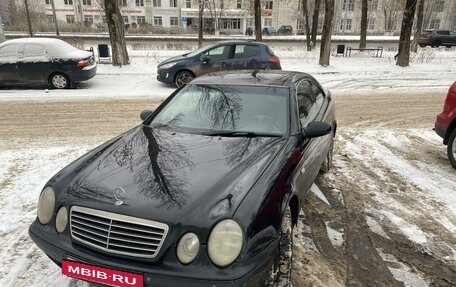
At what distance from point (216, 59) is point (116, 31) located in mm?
5075

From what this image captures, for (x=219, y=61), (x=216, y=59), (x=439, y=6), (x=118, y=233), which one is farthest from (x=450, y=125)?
(x=439, y=6)

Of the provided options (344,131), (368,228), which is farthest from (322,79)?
(368,228)

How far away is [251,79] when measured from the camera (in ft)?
14.4

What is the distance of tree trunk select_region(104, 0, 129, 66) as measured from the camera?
14.6 m

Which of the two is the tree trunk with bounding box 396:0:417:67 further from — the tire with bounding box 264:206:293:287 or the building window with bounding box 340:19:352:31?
the building window with bounding box 340:19:352:31

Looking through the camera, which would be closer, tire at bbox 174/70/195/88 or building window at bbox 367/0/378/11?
tire at bbox 174/70/195/88

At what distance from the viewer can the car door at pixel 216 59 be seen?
12.1m

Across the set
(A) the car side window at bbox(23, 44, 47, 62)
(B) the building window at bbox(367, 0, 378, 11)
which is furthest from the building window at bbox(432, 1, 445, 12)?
(A) the car side window at bbox(23, 44, 47, 62)

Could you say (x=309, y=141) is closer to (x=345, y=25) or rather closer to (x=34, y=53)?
(x=34, y=53)

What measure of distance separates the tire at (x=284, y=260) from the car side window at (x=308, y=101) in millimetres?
1172

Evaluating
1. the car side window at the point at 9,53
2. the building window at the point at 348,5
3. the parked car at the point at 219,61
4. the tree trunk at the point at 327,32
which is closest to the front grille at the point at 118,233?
the parked car at the point at 219,61

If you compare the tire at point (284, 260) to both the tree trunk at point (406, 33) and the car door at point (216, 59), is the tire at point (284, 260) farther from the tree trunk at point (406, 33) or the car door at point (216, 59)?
the tree trunk at point (406, 33)

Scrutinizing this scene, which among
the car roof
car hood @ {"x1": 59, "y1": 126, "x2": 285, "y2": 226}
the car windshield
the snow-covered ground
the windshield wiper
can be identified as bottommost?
the snow-covered ground

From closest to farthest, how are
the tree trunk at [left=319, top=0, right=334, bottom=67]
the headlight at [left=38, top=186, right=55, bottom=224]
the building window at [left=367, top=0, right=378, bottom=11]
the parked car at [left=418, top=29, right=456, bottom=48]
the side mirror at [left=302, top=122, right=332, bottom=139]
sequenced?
1. the headlight at [left=38, top=186, right=55, bottom=224]
2. the side mirror at [left=302, top=122, right=332, bottom=139]
3. the tree trunk at [left=319, top=0, right=334, bottom=67]
4. the parked car at [left=418, top=29, right=456, bottom=48]
5. the building window at [left=367, top=0, right=378, bottom=11]
